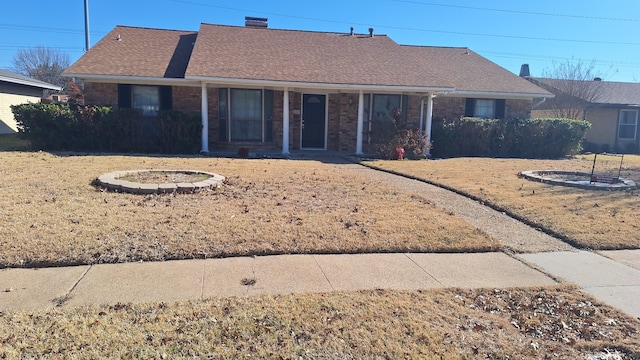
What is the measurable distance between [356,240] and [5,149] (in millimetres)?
12333

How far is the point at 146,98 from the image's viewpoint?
15648mm

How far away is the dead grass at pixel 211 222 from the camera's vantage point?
4.95 m

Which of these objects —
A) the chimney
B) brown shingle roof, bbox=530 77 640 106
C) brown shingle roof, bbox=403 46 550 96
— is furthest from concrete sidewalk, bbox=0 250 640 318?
brown shingle roof, bbox=530 77 640 106

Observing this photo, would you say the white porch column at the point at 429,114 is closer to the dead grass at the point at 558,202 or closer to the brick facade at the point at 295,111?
the brick facade at the point at 295,111

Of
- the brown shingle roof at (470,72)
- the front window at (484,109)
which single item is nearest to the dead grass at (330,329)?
the brown shingle roof at (470,72)

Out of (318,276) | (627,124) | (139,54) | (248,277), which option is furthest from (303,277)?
(627,124)

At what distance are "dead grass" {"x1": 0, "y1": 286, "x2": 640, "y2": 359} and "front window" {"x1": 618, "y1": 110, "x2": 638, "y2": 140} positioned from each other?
2678 centimetres

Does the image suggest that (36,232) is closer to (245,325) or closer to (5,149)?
(245,325)

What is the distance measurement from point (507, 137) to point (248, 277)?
51.7ft

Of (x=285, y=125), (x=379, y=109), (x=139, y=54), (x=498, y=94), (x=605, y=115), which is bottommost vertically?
(x=285, y=125)

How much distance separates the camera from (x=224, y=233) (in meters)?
5.53

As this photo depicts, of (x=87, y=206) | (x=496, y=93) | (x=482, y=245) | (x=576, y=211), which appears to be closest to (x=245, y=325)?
(x=482, y=245)

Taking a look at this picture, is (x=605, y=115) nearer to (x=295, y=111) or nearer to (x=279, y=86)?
(x=295, y=111)

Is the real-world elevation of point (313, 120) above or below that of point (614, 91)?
below
